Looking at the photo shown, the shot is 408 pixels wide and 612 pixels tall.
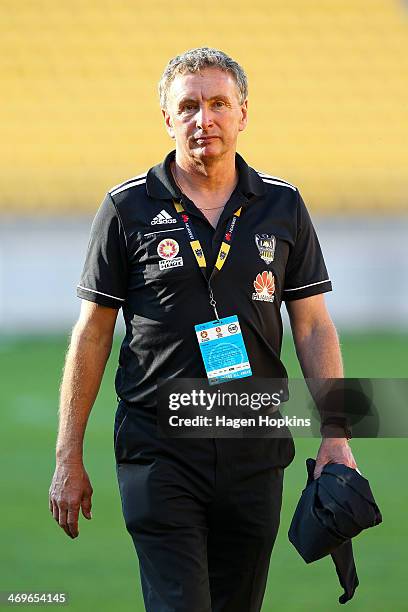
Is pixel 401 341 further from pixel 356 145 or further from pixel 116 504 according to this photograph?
pixel 116 504

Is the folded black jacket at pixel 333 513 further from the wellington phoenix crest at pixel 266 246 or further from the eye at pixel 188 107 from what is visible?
the eye at pixel 188 107

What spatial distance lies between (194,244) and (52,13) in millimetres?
13807

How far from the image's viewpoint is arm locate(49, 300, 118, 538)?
321cm

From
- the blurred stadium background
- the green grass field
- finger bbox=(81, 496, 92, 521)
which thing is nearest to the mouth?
finger bbox=(81, 496, 92, 521)

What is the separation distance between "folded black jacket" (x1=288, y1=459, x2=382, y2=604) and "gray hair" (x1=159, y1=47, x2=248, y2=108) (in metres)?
1.14

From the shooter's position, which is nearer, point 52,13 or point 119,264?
point 119,264

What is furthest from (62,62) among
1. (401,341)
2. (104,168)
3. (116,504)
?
(116,504)

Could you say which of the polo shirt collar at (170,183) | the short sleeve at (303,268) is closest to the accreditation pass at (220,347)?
the short sleeve at (303,268)

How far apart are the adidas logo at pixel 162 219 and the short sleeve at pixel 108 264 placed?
0.32 ft

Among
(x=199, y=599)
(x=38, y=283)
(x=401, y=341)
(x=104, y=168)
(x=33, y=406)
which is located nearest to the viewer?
(x=199, y=599)

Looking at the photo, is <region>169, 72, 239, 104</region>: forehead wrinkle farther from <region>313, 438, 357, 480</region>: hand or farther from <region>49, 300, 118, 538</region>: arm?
<region>313, 438, 357, 480</region>: hand

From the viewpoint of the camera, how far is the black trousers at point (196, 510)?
3.06 meters

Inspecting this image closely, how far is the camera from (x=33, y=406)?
8875 mm

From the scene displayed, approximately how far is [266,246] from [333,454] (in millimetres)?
627
